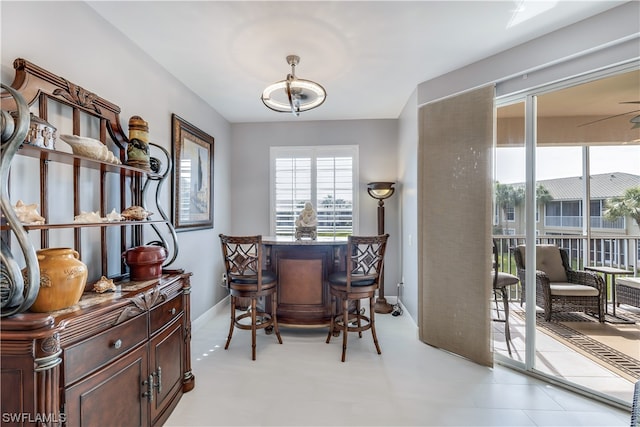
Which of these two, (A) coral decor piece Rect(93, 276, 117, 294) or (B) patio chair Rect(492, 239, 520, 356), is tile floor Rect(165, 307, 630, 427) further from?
(A) coral decor piece Rect(93, 276, 117, 294)

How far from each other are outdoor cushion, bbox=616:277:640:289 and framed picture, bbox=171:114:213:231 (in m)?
3.95

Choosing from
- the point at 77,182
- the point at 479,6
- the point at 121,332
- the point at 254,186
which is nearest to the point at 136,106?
the point at 77,182

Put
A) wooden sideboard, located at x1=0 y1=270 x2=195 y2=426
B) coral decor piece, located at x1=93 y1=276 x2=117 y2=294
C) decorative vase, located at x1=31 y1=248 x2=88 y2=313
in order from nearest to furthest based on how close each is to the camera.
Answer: wooden sideboard, located at x1=0 y1=270 x2=195 y2=426, decorative vase, located at x1=31 y1=248 x2=88 y2=313, coral decor piece, located at x1=93 y1=276 x2=117 y2=294

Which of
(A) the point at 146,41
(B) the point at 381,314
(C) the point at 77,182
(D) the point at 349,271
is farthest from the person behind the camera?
(B) the point at 381,314

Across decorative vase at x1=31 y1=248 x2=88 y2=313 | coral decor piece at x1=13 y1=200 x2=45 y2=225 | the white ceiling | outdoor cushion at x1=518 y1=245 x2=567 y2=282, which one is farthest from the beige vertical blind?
coral decor piece at x1=13 y1=200 x2=45 y2=225

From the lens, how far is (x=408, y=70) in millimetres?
2855

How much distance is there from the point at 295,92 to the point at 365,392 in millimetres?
2559

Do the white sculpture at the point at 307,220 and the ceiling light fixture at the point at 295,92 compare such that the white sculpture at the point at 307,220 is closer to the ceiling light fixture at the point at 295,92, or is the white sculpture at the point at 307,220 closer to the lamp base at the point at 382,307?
the ceiling light fixture at the point at 295,92

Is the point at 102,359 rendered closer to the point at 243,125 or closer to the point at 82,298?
the point at 82,298

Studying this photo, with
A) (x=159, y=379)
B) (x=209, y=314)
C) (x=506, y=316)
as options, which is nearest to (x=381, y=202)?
(x=506, y=316)

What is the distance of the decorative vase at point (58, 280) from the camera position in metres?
1.24

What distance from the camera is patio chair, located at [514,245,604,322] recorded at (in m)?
2.32

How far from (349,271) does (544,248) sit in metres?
1.70

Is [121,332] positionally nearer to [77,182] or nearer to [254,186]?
[77,182]
